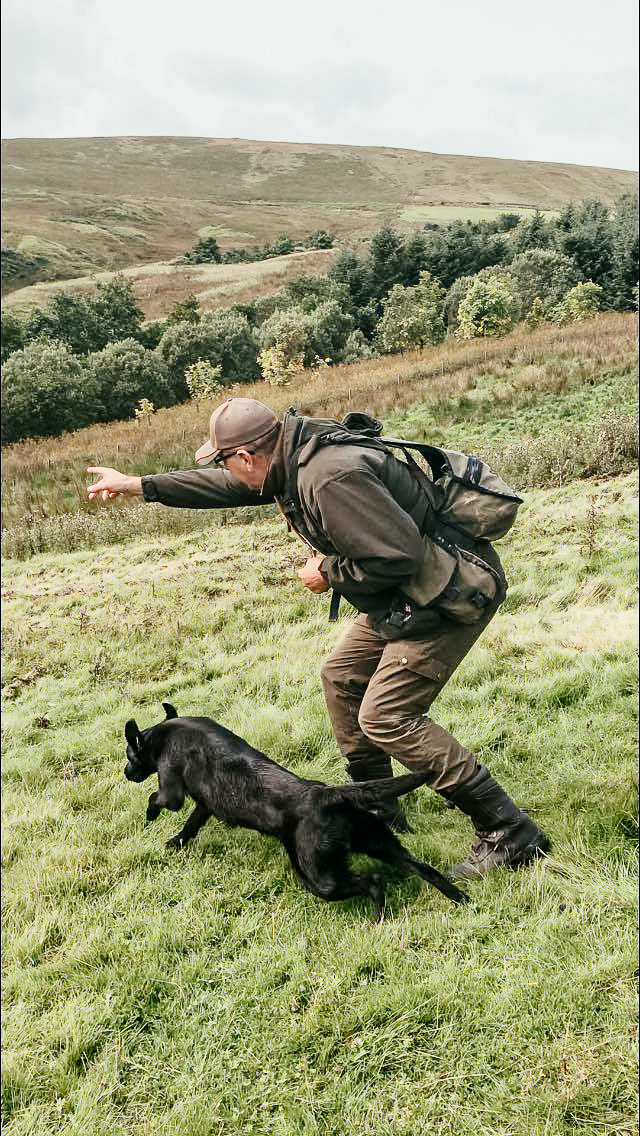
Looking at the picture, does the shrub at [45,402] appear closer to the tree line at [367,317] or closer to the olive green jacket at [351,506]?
the tree line at [367,317]

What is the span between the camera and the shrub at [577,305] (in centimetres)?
2120

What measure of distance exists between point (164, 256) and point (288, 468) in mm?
46129

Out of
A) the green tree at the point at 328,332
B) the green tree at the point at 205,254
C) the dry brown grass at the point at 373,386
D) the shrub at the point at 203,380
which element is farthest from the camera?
the green tree at the point at 205,254

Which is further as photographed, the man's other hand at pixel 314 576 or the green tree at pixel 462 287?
the green tree at pixel 462 287

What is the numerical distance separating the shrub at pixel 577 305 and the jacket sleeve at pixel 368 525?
21123mm

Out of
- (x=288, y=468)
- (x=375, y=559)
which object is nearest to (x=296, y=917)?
(x=375, y=559)

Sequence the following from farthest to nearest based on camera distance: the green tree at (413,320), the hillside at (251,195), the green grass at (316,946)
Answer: the hillside at (251,195) → the green tree at (413,320) → the green grass at (316,946)

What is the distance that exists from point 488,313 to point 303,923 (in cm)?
2082

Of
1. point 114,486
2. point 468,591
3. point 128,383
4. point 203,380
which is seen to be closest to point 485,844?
point 468,591

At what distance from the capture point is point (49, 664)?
6836mm

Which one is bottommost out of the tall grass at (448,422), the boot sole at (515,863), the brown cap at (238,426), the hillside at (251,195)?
the boot sole at (515,863)

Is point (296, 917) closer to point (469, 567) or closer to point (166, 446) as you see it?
point (469, 567)

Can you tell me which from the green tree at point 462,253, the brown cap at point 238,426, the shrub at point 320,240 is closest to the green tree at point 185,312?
the green tree at point 462,253

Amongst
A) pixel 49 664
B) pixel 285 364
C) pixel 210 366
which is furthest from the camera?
pixel 210 366
